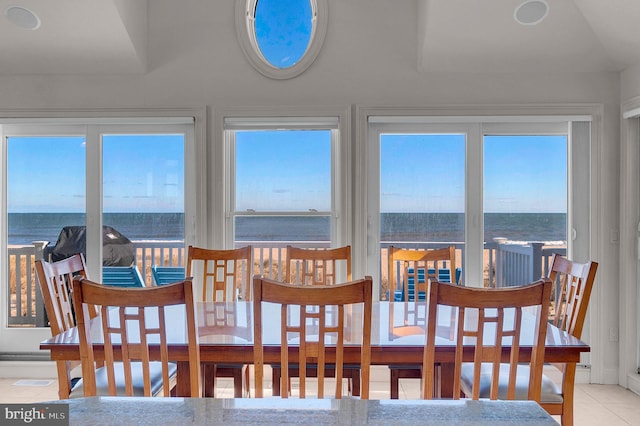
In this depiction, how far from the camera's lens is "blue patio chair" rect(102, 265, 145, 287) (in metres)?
3.62

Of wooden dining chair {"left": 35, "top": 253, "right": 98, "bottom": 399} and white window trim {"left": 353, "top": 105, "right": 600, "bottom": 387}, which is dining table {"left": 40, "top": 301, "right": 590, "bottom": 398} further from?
white window trim {"left": 353, "top": 105, "right": 600, "bottom": 387}

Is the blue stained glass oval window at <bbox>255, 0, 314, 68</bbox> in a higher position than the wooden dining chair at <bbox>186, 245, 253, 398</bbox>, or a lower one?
higher

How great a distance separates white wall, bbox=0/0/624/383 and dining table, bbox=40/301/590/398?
1.75 meters

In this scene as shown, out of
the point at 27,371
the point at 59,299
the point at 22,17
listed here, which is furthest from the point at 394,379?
the point at 22,17

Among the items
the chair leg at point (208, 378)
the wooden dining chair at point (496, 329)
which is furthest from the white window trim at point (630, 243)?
the chair leg at point (208, 378)

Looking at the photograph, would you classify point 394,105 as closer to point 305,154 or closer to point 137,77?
point 305,154

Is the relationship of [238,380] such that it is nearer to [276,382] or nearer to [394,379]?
[276,382]

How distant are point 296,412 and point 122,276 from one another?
3.22 metres

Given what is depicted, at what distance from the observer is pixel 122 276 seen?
3.64 meters

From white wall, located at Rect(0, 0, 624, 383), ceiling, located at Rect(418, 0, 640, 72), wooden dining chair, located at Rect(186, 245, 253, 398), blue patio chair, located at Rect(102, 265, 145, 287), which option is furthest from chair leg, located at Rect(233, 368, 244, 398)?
ceiling, located at Rect(418, 0, 640, 72)

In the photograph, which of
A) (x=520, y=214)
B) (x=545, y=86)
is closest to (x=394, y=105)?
(x=545, y=86)

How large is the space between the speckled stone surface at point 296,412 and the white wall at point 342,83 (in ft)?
9.02

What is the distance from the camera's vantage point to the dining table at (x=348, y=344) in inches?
66.2

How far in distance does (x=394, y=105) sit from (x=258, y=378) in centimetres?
237
